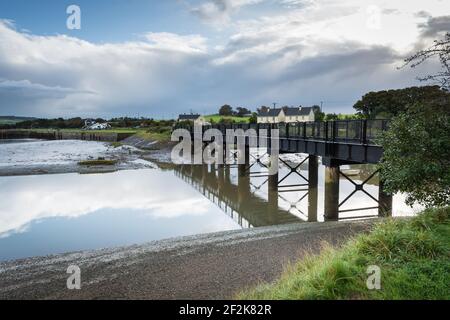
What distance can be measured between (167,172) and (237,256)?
27369 millimetres

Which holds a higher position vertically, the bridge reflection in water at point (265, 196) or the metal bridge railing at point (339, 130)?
Answer: the metal bridge railing at point (339, 130)

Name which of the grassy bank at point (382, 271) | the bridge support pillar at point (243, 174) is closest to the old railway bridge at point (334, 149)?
the bridge support pillar at point (243, 174)

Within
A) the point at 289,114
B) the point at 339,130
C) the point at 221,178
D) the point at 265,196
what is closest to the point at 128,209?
the point at 265,196

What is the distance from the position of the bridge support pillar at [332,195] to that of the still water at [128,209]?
1.17 meters

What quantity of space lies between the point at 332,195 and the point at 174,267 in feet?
34.6

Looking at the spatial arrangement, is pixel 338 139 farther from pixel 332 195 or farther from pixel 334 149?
pixel 332 195

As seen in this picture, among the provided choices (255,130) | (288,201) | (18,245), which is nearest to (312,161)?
(288,201)

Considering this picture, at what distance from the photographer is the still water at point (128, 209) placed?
14336mm

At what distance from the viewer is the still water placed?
14336 mm

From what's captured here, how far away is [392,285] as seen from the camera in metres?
5.61

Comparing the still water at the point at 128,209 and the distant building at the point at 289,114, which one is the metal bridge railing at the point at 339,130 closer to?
the still water at the point at 128,209

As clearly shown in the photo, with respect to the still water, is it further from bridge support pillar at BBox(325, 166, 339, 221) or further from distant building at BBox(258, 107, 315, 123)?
distant building at BBox(258, 107, 315, 123)

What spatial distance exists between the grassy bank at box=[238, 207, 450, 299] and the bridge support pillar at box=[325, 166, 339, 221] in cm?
865

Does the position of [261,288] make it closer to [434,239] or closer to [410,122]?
[434,239]
